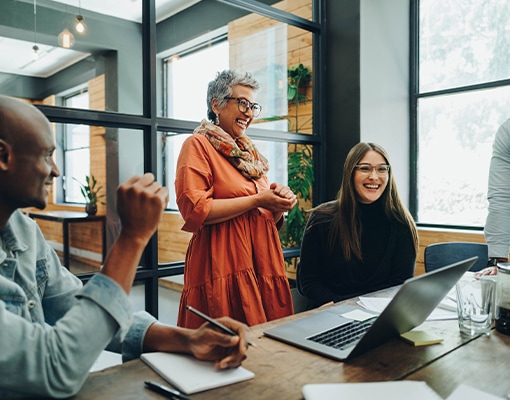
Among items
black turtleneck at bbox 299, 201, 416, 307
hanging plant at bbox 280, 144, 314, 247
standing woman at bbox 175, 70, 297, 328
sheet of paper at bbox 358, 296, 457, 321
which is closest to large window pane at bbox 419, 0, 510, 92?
hanging plant at bbox 280, 144, 314, 247

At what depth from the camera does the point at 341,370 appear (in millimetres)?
988

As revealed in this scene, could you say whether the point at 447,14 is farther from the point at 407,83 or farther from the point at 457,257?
the point at 457,257

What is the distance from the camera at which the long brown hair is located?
2.06 meters

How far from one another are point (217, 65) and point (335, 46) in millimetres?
976

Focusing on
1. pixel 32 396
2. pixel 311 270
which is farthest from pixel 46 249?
pixel 311 270

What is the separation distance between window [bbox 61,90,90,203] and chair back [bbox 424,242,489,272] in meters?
1.98

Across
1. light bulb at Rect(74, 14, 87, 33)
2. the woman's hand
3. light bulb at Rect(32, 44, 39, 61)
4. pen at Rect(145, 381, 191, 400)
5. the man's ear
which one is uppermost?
light bulb at Rect(74, 14, 87, 33)

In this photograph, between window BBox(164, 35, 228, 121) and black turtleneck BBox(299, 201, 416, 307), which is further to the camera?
window BBox(164, 35, 228, 121)

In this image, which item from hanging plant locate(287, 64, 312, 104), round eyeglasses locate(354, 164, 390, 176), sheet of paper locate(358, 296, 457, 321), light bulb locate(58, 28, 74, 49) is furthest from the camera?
hanging plant locate(287, 64, 312, 104)

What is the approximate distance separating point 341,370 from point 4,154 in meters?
0.80

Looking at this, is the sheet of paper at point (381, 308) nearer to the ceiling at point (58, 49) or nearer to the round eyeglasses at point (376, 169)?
the round eyeglasses at point (376, 169)

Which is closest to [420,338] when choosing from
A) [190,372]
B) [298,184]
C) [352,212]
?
[190,372]

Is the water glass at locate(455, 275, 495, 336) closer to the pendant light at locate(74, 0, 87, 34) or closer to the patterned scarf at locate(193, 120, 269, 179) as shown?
the patterned scarf at locate(193, 120, 269, 179)

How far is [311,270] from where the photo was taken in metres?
2.06
